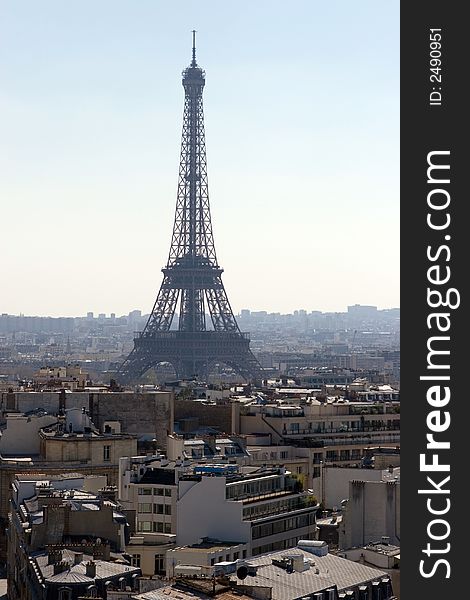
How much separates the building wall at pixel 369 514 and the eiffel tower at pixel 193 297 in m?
97.1

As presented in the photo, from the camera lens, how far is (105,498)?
4616cm

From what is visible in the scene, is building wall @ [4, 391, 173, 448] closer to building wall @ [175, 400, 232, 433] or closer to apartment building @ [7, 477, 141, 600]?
building wall @ [175, 400, 232, 433]

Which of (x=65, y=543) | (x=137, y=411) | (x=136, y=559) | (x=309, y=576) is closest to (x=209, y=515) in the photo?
(x=136, y=559)

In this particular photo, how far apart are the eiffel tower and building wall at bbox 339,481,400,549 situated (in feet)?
319

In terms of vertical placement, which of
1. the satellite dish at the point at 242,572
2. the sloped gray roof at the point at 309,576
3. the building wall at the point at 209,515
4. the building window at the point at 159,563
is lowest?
the building window at the point at 159,563

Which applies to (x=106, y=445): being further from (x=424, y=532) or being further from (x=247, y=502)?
(x=424, y=532)

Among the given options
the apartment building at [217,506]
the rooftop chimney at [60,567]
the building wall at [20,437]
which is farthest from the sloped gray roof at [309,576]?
the building wall at [20,437]

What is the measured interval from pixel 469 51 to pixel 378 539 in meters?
26.7

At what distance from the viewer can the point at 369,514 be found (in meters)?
44.8

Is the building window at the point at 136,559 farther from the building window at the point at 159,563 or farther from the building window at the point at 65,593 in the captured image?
the building window at the point at 65,593

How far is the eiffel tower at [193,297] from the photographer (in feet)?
486

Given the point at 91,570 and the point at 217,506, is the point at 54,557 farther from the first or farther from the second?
the point at 217,506

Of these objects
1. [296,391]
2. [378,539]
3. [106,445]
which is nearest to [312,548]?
[378,539]

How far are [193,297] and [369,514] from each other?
4397 inches
